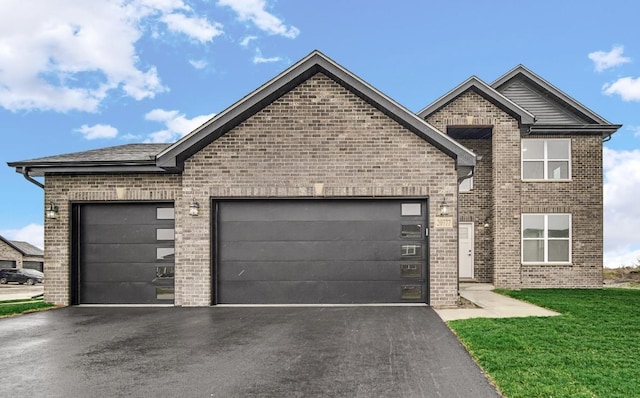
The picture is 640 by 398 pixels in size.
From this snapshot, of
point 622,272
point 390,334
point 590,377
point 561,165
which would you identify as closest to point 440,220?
point 390,334

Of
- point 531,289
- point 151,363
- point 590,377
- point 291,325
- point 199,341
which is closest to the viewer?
point 590,377

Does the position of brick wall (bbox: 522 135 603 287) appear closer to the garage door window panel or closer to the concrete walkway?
the concrete walkway

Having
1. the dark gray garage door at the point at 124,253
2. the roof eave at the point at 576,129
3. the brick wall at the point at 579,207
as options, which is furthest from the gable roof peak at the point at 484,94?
the dark gray garage door at the point at 124,253

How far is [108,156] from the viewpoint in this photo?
12.5 metres

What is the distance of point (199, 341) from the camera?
775 cm

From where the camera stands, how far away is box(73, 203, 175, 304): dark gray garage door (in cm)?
1202

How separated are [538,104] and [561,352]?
46.7 feet

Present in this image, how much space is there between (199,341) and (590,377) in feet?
18.2

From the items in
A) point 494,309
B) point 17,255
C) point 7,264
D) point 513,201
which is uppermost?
point 513,201

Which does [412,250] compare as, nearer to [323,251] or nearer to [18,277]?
[323,251]

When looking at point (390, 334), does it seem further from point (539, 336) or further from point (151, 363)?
point (151, 363)

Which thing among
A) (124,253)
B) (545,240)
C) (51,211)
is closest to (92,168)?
(51,211)

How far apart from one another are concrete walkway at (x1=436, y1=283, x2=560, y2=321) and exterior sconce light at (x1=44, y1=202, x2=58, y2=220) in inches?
380

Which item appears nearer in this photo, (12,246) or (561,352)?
(561,352)
